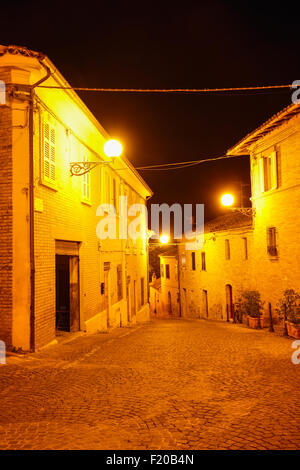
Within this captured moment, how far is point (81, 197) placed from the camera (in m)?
12.7

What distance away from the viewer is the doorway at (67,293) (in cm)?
1247

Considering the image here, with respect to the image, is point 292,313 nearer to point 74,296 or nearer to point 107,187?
point 74,296

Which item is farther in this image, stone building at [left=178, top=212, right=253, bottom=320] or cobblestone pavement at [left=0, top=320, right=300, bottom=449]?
stone building at [left=178, top=212, right=253, bottom=320]

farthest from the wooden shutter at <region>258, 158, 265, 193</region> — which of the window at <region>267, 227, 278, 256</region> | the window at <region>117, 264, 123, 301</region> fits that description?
the window at <region>117, 264, 123, 301</region>

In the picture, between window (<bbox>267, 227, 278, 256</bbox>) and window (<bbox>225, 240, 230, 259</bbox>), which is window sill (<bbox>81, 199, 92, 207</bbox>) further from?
window (<bbox>225, 240, 230, 259</bbox>)

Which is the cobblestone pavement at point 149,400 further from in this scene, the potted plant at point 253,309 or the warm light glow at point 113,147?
the potted plant at point 253,309

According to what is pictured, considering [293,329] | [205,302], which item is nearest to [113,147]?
[293,329]

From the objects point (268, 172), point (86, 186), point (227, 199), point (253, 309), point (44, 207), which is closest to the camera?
point (44, 207)

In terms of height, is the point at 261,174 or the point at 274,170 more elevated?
the point at 261,174

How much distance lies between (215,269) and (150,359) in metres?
19.1

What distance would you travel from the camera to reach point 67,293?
12602 millimetres

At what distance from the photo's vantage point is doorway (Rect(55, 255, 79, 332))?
12.5 meters

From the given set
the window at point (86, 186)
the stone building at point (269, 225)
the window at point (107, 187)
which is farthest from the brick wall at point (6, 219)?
the stone building at point (269, 225)

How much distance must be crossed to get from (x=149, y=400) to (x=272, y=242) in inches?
523
